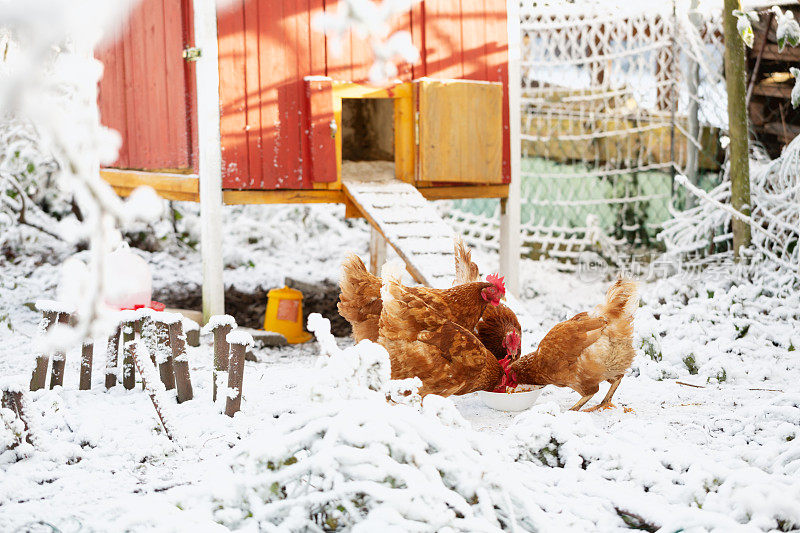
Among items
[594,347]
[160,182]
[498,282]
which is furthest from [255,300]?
[594,347]

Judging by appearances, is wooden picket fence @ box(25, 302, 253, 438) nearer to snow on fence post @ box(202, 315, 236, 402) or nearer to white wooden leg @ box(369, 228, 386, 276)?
snow on fence post @ box(202, 315, 236, 402)

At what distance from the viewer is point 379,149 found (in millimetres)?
7543

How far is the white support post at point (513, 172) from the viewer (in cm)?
631

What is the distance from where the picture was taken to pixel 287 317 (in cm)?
596

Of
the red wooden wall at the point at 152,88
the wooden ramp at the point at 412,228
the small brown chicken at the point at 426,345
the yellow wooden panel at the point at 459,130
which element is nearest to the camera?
the small brown chicken at the point at 426,345

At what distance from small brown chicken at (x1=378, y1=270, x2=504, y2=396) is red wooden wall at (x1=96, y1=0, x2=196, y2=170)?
2.78 meters

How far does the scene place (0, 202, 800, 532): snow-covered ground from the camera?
2.05 m

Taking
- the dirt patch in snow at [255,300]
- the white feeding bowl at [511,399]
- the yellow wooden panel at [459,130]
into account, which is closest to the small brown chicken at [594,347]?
the white feeding bowl at [511,399]

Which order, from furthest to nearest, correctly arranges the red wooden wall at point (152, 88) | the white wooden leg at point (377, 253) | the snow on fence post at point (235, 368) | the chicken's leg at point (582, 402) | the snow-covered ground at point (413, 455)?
the white wooden leg at point (377, 253) < the red wooden wall at point (152, 88) < the chicken's leg at point (582, 402) < the snow on fence post at point (235, 368) < the snow-covered ground at point (413, 455)

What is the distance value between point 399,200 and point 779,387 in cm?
271

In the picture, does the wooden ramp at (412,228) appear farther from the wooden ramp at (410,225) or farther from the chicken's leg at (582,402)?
the chicken's leg at (582,402)

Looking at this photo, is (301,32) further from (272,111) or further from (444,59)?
(444,59)

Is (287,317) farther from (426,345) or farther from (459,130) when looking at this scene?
(426,345)

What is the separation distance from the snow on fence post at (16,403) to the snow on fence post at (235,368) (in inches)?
30.6
